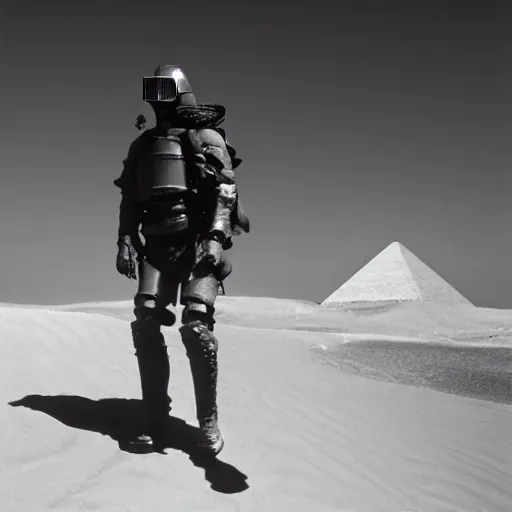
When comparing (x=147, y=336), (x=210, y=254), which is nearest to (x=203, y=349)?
(x=147, y=336)

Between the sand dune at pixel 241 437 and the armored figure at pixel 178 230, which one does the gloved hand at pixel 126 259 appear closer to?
the armored figure at pixel 178 230

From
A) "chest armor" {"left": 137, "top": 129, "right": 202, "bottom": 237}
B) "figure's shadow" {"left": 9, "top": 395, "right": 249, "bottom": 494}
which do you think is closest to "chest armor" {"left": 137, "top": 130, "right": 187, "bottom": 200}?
"chest armor" {"left": 137, "top": 129, "right": 202, "bottom": 237}

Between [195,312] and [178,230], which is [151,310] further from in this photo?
[178,230]

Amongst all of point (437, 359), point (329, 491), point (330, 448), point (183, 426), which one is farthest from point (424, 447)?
point (437, 359)

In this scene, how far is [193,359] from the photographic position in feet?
12.5

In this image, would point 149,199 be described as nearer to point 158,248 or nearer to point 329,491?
point 158,248

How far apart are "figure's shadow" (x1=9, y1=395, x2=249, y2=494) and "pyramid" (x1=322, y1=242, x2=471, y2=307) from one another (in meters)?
43.5

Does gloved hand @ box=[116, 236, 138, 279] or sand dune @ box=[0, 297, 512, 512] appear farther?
gloved hand @ box=[116, 236, 138, 279]

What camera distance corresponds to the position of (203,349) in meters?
3.78

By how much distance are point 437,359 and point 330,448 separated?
995 cm

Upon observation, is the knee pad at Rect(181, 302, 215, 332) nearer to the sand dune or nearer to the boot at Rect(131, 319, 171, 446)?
the boot at Rect(131, 319, 171, 446)

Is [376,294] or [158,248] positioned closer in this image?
[158,248]

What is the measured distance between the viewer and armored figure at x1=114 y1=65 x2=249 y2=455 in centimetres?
384

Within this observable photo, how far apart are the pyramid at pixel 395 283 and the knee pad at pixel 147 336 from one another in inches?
1733
